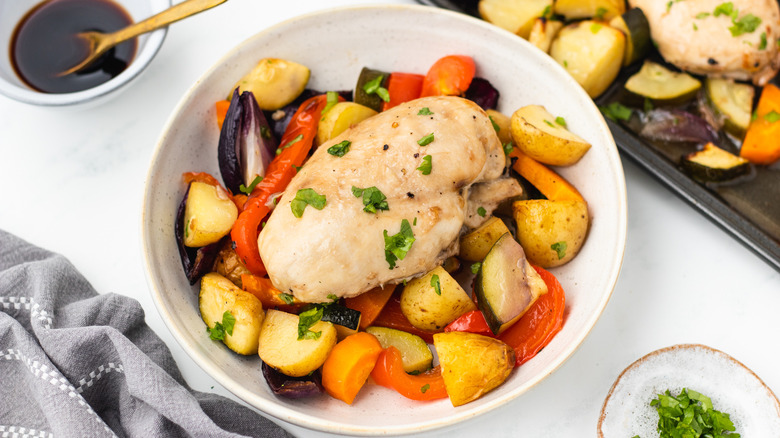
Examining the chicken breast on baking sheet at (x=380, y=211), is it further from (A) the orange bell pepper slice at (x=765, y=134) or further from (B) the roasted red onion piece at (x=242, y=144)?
(A) the orange bell pepper slice at (x=765, y=134)

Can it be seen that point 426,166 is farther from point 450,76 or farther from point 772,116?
point 772,116

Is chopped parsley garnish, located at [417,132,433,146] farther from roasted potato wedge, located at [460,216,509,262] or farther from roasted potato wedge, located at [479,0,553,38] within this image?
roasted potato wedge, located at [479,0,553,38]

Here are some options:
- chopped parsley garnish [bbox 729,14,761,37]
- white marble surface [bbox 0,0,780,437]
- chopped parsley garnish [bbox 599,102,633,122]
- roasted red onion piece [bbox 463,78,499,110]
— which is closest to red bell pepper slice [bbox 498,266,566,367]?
white marble surface [bbox 0,0,780,437]

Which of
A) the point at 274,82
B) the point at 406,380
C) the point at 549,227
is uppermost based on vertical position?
the point at 274,82

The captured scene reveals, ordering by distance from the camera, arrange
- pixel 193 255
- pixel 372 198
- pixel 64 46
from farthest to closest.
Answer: pixel 64 46 → pixel 193 255 → pixel 372 198

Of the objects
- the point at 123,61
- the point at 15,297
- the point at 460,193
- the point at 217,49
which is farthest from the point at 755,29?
the point at 15,297

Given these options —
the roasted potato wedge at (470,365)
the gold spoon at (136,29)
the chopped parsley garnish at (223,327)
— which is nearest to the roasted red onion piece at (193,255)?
the chopped parsley garnish at (223,327)

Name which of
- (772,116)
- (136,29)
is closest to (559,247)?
(772,116)
